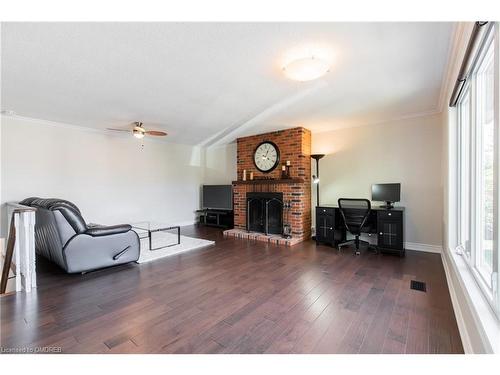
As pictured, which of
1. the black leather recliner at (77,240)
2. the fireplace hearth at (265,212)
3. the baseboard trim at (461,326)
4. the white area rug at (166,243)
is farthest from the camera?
the fireplace hearth at (265,212)

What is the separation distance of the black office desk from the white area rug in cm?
217

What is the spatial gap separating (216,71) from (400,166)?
3.62 m

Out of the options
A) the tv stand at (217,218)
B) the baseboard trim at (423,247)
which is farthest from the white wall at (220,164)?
the baseboard trim at (423,247)

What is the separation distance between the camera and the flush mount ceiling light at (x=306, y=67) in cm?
214

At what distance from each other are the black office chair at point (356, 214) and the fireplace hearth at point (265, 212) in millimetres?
1383

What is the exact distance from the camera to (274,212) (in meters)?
5.12

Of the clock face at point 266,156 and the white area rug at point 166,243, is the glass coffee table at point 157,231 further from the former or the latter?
the clock face at point 266,156

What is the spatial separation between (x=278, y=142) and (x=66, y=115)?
3999 mm

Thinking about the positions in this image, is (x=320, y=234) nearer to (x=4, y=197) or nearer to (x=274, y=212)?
(x=274, y=212)

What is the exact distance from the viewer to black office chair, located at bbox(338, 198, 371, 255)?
12.5 feet

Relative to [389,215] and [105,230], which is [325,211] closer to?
[389,215]

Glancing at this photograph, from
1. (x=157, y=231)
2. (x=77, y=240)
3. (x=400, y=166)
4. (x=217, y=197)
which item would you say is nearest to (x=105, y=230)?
(x=77, y=240)
